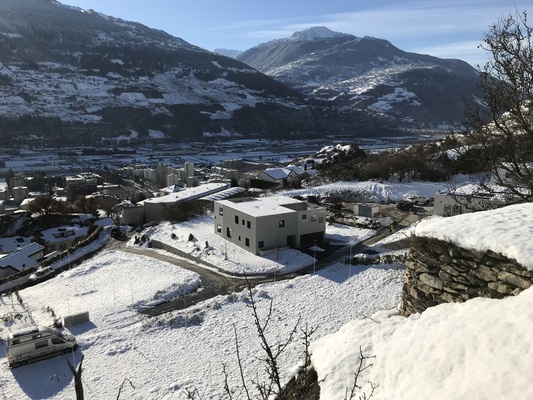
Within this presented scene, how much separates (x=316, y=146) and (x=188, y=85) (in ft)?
228

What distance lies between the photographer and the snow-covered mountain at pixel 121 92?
117 metres

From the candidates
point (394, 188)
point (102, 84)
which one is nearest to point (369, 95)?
point (102, 84)

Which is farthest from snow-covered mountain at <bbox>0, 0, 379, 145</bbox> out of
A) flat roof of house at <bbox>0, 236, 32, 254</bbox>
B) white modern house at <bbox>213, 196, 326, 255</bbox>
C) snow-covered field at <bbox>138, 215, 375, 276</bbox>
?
white modern house at <bbox>213, 196, 326, 255</bbox>

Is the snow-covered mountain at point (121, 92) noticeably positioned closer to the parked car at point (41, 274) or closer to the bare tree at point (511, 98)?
the parked car at point (41, 274)

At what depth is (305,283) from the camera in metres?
16.0

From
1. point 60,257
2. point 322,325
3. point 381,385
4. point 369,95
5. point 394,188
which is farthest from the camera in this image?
point 369,95

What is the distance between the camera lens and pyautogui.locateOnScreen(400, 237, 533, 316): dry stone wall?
181 inches

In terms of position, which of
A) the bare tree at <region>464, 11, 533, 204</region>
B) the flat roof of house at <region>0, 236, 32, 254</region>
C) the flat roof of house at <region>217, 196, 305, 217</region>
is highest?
the bare tree at <region>464, 11, 533, 204</region>

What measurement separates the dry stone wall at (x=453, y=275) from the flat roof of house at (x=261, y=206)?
568 inches

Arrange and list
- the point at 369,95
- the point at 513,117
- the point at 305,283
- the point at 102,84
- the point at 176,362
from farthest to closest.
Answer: the point at 369,95 < the point at 102,84 < the point at 305,283 < the point at 176,362 < the point at 513,117

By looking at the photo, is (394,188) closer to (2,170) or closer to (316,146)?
(2,170)

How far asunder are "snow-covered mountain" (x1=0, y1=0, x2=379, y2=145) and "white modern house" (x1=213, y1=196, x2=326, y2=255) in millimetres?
101590

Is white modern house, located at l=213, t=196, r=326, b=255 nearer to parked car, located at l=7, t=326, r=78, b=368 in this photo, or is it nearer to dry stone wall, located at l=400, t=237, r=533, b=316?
parked car, located at l=7, t=326, r=78, b=368

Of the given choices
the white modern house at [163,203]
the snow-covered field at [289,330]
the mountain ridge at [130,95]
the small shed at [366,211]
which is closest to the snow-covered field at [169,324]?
the snow-covered field at [289,330]
